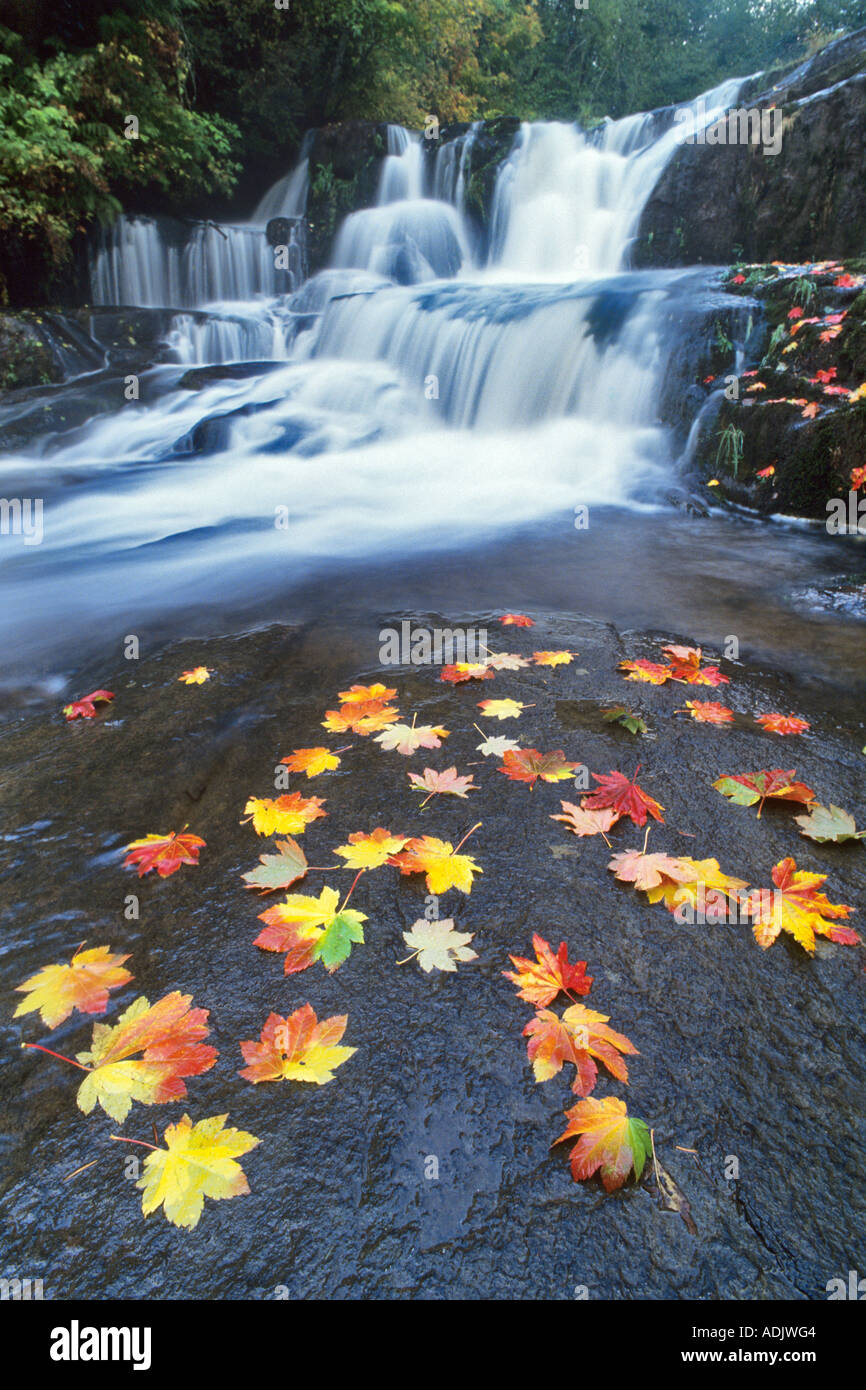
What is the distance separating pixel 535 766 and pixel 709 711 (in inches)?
31.2

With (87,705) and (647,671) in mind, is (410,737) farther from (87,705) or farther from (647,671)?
(87,705)

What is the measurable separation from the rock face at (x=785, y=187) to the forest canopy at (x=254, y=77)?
27.1 feet

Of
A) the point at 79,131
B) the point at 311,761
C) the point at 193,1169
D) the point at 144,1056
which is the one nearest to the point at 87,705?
the point at 311,761

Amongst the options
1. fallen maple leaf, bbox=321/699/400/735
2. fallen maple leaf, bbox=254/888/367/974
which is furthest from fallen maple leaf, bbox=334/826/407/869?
fallen maple leaf, bbox=321/699/400/735

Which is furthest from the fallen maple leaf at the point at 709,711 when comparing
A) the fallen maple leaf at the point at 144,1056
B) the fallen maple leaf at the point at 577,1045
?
the fallen maple leaf at the point at 144,1056

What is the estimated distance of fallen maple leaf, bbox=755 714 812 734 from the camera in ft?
8.11

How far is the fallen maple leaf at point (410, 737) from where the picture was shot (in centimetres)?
243

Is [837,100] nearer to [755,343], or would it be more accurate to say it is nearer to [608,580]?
[755,343]

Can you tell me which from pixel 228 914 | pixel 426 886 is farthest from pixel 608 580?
pixel 228 914

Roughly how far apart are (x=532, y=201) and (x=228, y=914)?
17172mm

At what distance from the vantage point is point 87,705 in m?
2.75

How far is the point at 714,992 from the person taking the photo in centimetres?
148

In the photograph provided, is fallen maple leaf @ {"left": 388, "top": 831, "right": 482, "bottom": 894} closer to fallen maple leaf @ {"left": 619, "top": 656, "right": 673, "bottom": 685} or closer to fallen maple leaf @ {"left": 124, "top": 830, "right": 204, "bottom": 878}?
fallen maple leaf @ {"left": 124, "top": 830, "right": 204, "bottom": 878}

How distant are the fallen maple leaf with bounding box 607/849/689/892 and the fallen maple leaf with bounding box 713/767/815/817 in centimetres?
41
